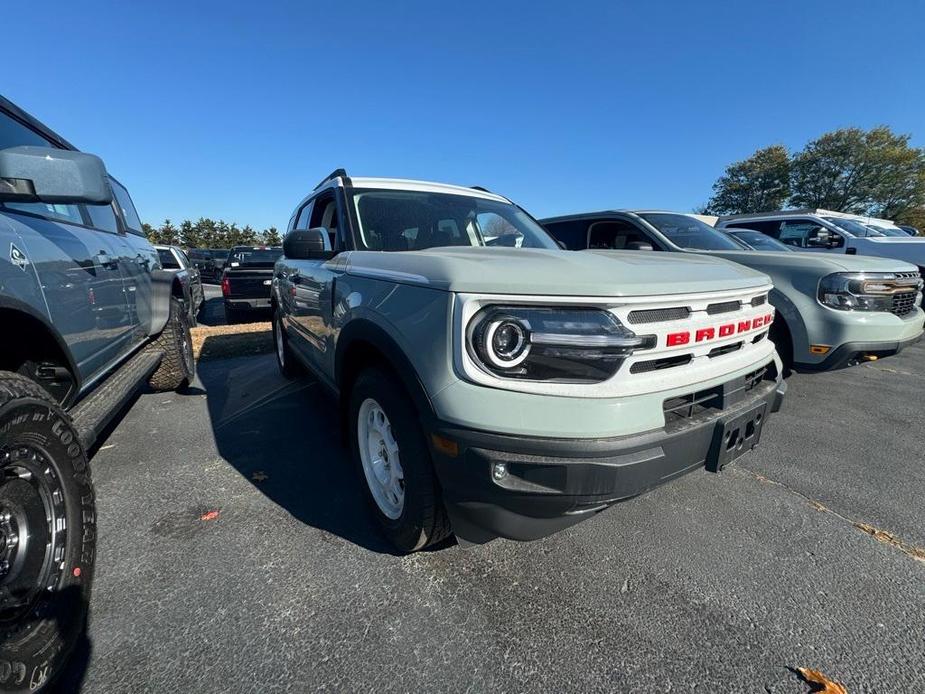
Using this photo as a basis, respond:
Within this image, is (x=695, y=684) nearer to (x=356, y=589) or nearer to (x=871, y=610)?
(x=871, y=610)

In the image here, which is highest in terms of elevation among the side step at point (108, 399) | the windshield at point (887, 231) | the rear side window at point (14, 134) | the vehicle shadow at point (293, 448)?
the rear side window at point (14, 134)

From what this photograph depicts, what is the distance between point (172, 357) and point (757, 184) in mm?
52527

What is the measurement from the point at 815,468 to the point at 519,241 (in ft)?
8.31

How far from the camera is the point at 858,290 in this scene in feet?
12.1

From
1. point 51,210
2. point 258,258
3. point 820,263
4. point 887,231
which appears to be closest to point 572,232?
point 820,263

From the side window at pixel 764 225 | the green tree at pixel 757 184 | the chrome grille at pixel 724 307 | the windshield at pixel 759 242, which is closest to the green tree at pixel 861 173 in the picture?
the green tree at pixel 757 184

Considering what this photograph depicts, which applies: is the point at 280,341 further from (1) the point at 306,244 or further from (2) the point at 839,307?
(2) the point at 839,307

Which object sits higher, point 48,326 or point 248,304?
point 48,326

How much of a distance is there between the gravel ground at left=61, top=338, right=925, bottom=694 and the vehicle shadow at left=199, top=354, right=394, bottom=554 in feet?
0.07

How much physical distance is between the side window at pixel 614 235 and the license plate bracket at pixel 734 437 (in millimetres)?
3921

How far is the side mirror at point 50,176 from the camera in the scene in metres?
1.51

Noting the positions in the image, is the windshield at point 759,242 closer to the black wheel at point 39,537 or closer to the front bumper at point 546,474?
the front bumper at point 546,474

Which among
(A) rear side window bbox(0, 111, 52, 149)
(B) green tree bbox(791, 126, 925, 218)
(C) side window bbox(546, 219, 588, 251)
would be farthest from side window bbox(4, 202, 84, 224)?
(B) green tree bbox(791, 126, 925, 218)

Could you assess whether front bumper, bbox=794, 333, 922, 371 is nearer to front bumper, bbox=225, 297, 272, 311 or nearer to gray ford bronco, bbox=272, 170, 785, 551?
gray ford bronco, bbox=272, 170, 785, 551
